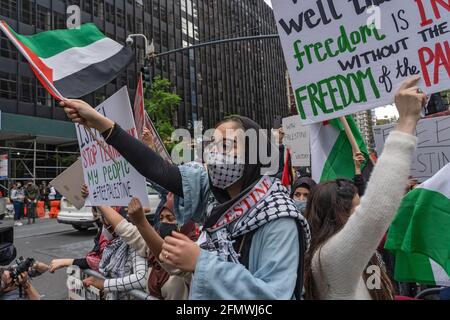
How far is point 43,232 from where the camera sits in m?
13.4

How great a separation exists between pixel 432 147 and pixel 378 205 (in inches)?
89.4

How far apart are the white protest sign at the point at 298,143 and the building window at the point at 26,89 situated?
2532cm

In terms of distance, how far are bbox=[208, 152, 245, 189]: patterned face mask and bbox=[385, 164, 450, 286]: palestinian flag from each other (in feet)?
3.94

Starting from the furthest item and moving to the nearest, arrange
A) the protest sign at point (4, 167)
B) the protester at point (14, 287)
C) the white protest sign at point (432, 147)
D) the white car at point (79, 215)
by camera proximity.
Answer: the protest sign at point (4, 167) < the white car at point (79, 215) < the white protest sign at point (432, 147) < the protester at point (14, 287)

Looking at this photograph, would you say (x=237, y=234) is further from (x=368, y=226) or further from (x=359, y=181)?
(x=359, y=181)

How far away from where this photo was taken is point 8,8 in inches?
984

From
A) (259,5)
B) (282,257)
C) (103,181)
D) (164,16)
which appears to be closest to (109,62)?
(103,181)

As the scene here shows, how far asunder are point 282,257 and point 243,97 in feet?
208

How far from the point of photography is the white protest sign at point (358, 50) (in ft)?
6.52

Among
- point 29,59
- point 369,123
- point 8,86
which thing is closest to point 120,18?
point 8,86

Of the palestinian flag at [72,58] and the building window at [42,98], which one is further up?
the building window at [42,98]

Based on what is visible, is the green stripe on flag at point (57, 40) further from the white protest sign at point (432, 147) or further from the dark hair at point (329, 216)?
the white protest sign at point (432, 147)

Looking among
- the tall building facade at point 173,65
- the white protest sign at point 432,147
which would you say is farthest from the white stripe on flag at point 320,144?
the tall building facade at point 173,65

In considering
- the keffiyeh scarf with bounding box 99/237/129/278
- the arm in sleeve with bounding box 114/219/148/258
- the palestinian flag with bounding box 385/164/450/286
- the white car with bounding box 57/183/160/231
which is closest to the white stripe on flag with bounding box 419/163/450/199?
the palestinian flag with bounding box 385/164/450/286
